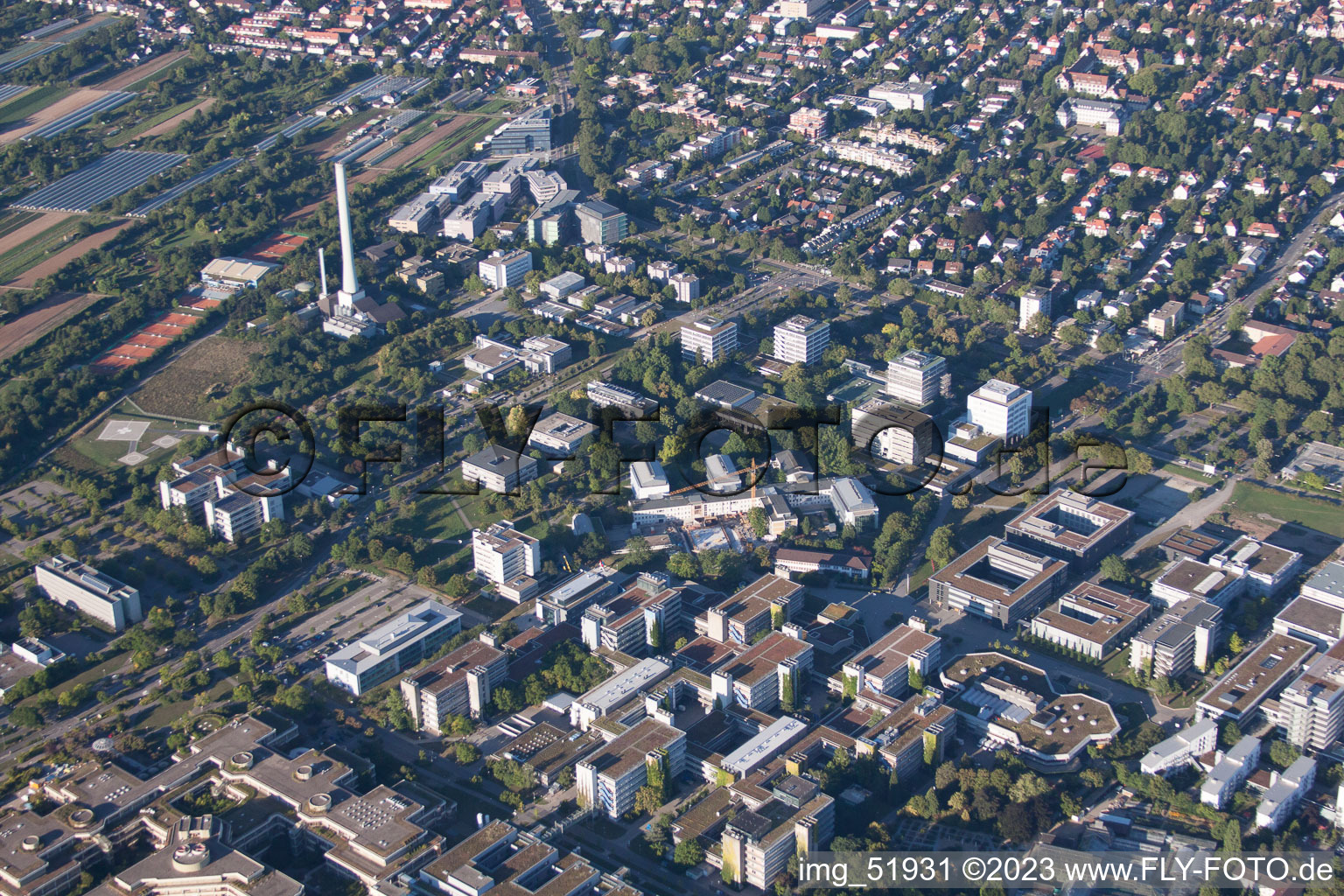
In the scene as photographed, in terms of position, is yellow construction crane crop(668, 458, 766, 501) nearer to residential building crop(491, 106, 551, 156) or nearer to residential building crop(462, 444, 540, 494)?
residential building crop(462, 444, 540, 494)

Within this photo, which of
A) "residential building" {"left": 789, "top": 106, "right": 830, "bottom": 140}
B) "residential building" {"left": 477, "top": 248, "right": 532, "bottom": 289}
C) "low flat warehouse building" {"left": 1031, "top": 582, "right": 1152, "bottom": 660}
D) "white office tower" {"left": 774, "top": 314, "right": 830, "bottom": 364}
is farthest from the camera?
"residential building" {"left": 789, "top": 106, "right": 830, "bottom": 140}

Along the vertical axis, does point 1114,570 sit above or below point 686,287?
below

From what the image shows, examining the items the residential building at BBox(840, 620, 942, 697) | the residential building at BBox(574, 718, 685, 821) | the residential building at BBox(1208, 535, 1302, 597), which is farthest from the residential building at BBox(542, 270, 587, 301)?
the residential building at BBox(1208, 535, 1302, 597)

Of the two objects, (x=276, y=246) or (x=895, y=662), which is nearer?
(x=895, y=662)

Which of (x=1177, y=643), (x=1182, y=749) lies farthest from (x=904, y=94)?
(x=1182, y=749)

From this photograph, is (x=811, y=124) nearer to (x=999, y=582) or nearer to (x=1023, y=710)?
(x=999, y=582)

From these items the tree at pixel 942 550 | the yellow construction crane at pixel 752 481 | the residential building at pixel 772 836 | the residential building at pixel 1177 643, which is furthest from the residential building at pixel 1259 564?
the residential building at pixel 772 836

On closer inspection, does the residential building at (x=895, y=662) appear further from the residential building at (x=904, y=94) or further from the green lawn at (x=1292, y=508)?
the residential building at (x=904, y=94)
